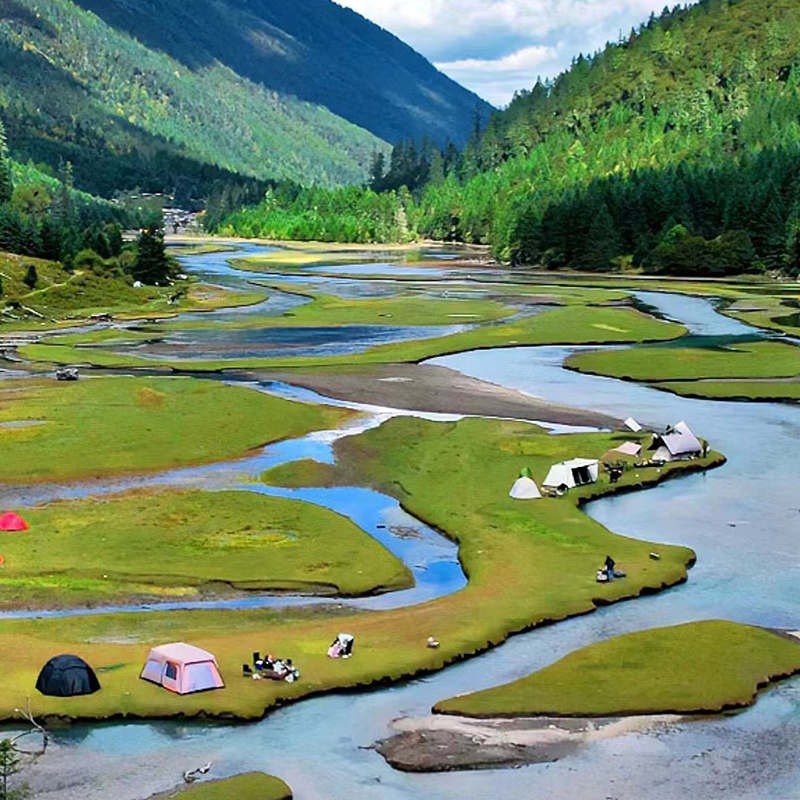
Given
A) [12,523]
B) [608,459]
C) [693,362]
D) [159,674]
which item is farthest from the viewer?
[693,362]

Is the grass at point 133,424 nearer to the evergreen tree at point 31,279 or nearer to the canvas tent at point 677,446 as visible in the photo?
the canvas tent at point 677,446

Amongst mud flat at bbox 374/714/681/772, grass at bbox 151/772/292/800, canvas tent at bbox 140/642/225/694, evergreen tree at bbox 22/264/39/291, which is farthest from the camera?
evergreen tree at bbox 22/264/39/291

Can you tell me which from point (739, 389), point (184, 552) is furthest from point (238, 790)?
point (739, 389)

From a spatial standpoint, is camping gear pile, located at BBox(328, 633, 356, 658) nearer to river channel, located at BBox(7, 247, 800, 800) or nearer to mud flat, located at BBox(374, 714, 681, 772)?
river channel, located at BBox(7, 247, 800, 800)

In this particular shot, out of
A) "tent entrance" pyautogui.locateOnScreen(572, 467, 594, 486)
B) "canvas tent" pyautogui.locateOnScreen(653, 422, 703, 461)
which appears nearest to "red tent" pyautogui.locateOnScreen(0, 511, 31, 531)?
"tent entrance" pyautogui.locateOnScreen(572, 467, 594, 486)

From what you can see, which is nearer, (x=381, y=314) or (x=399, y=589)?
(x=399, y=589)

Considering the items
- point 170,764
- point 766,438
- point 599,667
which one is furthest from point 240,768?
point 766,438

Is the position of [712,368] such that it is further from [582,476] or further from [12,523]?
[12,523]

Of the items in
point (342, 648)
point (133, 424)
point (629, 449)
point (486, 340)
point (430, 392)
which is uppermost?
point (629, 449)
